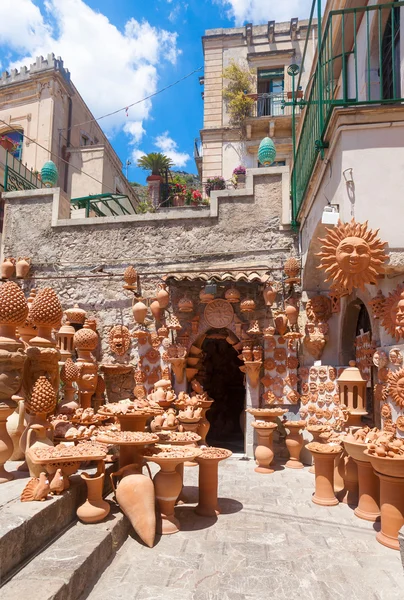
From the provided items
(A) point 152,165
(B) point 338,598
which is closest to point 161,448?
(B) point 338,598

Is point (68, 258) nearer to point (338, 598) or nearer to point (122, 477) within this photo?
point (122, 477)

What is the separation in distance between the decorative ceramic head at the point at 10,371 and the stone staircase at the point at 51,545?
2.94 ft

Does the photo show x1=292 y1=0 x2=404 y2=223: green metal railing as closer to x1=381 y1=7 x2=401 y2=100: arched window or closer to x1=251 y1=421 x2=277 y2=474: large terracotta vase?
x1=381 y1=7 x2=401 y2=100: arched window

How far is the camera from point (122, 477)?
14.7 feet

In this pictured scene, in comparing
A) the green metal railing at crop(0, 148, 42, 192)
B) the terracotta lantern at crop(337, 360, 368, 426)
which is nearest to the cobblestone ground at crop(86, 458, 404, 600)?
the terracotta lantern at crop(337, 360, 368, 426)

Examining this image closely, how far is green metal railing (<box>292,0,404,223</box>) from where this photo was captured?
181 inches

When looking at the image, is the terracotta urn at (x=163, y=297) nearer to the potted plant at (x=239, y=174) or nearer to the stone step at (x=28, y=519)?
the stone step at (x=28, y=519)

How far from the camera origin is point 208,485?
4957 millimetres

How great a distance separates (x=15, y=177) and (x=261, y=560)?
38.9 feet

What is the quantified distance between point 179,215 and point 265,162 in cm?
283

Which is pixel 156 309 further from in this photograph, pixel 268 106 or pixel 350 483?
pixel 268 106

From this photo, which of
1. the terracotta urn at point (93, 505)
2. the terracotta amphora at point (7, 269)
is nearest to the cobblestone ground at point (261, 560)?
the terracotta urn at point (93, 505)

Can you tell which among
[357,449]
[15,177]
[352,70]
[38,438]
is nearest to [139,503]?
[38,438]

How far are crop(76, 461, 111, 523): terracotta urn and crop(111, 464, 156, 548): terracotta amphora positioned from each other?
0.22 metres
